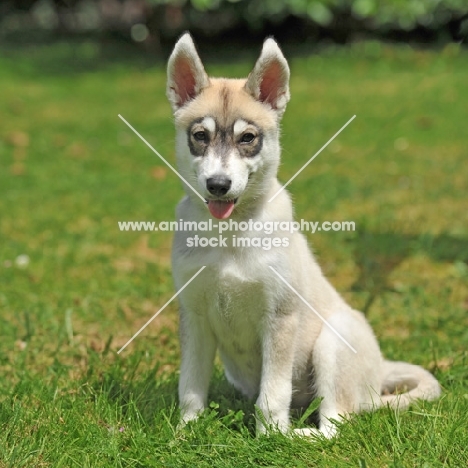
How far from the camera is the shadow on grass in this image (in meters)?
5.62

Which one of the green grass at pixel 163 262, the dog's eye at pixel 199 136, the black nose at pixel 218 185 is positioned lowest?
the green grass at pixel 163 262

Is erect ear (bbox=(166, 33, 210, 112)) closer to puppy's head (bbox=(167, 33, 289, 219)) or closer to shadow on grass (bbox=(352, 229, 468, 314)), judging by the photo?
puppy's head (bbox=(167, 33, 289, 219))

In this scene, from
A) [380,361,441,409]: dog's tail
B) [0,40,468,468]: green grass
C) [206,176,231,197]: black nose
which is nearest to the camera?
[206,176,231,197]: black nose

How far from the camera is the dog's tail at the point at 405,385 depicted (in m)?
3.63

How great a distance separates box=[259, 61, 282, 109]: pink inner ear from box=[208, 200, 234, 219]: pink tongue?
53cm

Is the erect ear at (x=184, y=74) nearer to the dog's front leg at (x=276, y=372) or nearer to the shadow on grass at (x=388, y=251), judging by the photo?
the dog's front leg at (x=276, y=372)

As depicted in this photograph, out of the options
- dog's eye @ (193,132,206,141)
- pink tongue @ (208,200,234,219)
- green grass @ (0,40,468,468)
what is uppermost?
dog's eye @ (193,132,206,141)

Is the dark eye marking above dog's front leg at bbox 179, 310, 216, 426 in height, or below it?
above

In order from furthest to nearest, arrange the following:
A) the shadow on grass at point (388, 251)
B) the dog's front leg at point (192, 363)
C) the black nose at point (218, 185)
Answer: the shadow on grass at point (388, 251)
the dog's front leg at point (192, 363)
the black nose at point (218, 185)

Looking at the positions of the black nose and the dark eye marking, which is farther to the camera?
the dark eye marking

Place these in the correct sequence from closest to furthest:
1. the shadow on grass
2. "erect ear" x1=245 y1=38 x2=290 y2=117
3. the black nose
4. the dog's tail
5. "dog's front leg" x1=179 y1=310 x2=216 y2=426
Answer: the black nose
"erect ear" x1=245 y1=38 x2=290 y2=117
"dog's front leg" x1=179 y1=310 x2=216 y2=426
the dog's tail
the shadow on grass

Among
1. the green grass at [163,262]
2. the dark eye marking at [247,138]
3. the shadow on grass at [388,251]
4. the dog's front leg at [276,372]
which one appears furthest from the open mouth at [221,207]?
the shadow on grass at [388,251]

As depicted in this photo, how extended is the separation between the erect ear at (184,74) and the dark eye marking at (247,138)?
0.33m

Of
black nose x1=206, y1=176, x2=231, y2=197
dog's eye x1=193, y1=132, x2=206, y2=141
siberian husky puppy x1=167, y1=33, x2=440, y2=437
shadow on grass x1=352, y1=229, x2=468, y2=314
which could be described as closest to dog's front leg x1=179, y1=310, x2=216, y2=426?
siberian husky puppy x1=167, y1=33, x2=440, y2=437
